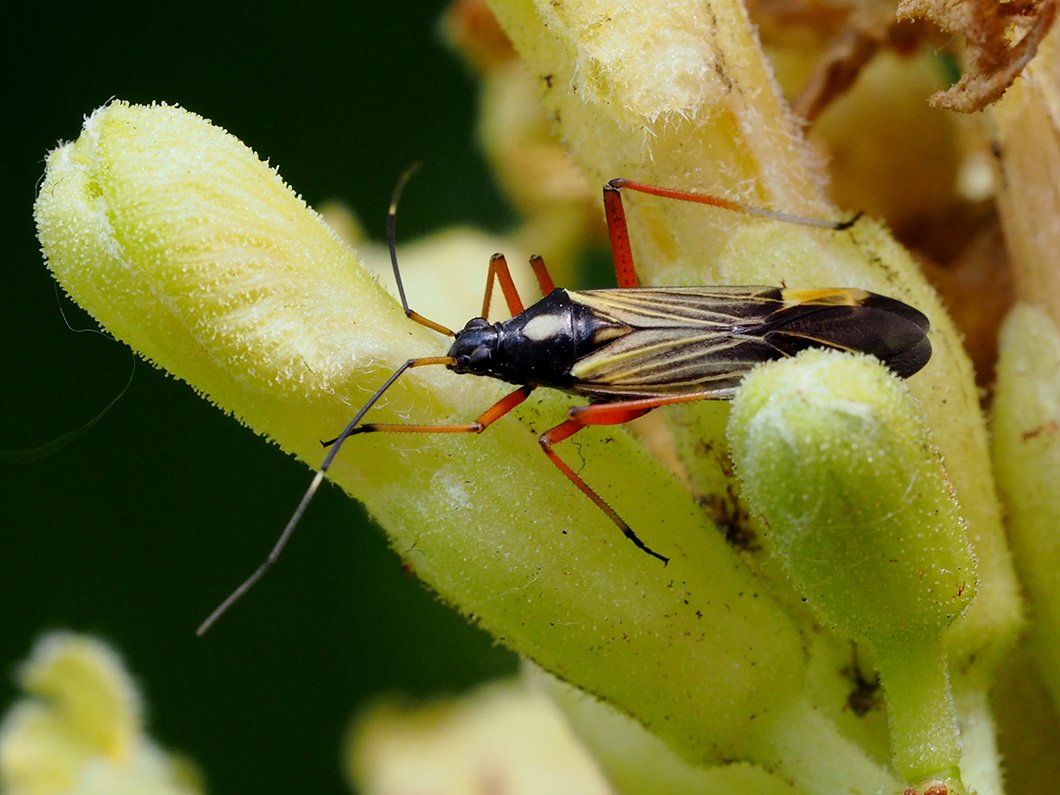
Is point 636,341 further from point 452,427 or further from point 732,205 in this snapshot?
point 452,427

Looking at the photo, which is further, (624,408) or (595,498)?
(624,408)

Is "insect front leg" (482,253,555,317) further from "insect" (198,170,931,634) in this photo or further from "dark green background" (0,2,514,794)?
"dark green background" (0,2,514,794)

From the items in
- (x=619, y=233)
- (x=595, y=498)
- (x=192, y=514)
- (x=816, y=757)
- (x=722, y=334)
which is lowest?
(x=816, y=757)

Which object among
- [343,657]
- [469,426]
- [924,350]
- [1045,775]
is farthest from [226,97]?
[1045,775]

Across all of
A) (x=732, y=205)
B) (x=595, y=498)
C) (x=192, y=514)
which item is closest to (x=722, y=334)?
(x=732, y=205)

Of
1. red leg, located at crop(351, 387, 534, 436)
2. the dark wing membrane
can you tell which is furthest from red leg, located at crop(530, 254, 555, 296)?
red leg, located at crop(351, 387, 534, 436)

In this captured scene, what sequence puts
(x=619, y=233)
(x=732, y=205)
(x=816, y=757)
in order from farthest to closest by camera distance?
1. (x=619, y=233)
2. (x=732, y=205)
3. (x=816, y=757)

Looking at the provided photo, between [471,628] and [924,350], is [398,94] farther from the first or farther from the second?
[924,350]

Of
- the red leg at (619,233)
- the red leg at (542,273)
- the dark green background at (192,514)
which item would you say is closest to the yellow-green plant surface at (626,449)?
the red leg at (619,233)
